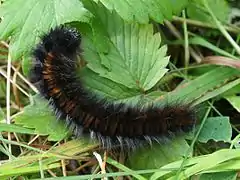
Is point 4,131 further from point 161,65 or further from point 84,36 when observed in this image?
point 161,65

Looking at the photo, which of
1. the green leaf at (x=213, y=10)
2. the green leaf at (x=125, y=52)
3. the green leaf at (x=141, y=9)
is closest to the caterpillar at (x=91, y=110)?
the green leaf at (x=125, y=52)

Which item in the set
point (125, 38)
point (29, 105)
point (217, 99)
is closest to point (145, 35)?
point (125, 38)

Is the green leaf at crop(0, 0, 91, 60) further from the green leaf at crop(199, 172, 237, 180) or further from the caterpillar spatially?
the green leaf at crop(199, 172, 237, 180)

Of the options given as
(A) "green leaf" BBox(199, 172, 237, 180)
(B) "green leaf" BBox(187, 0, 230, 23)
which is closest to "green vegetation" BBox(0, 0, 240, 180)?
(A) "green leaf" BBox(199, 172, 237, 180)

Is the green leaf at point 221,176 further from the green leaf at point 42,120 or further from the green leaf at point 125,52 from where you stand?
the green leaf at point 42,120

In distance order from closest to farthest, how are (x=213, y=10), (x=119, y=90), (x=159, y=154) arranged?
1. (x=159, y=154)
2. (x=119, y=90)
3. (x=213, y=10)

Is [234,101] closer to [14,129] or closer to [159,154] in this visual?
[159,154]

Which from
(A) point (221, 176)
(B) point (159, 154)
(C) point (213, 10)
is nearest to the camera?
(A) point (221, 176)

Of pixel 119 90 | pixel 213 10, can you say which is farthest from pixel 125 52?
pixel 213 10
